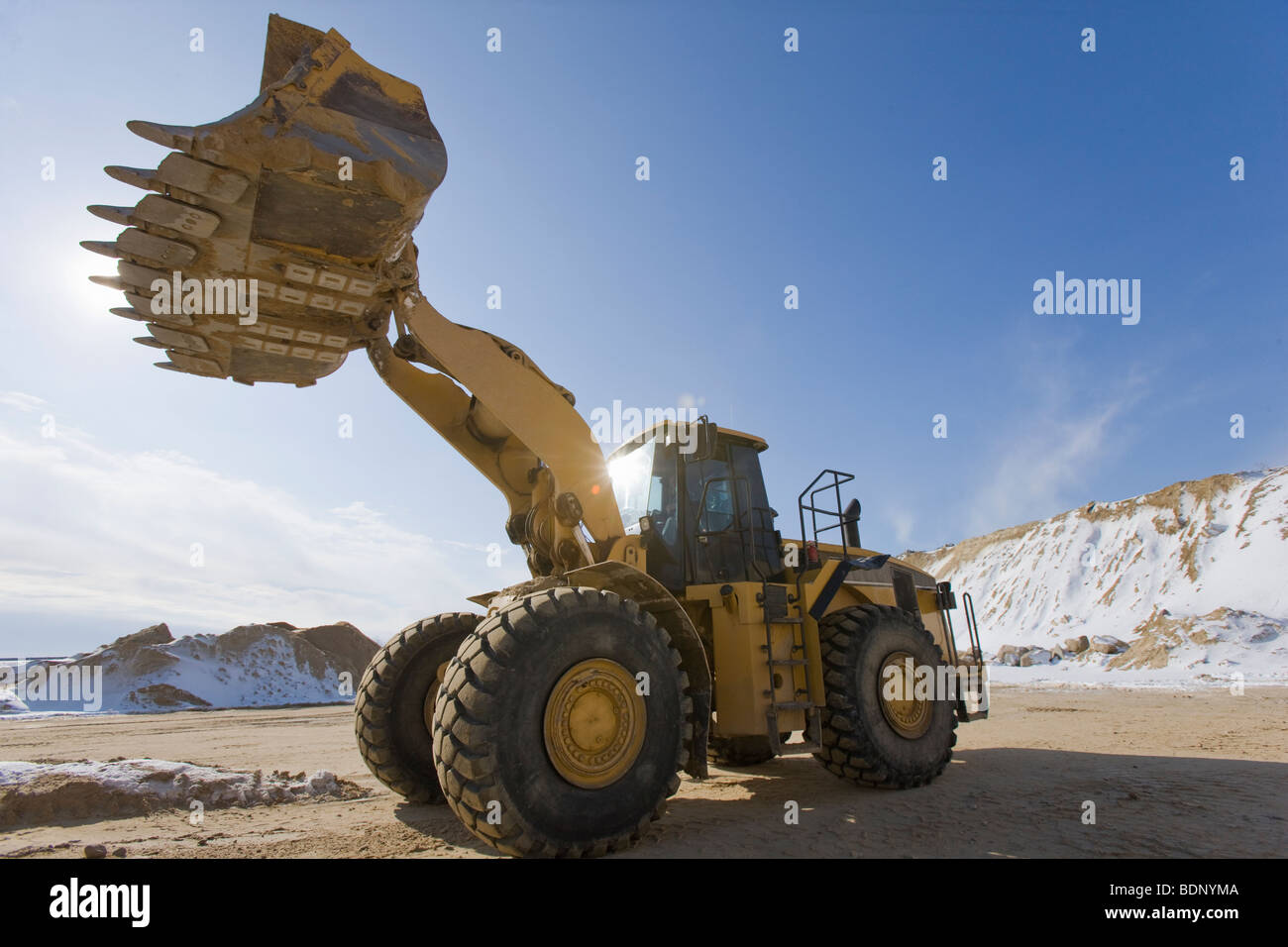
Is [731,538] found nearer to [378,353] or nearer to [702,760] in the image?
[702,760]

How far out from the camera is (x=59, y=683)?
18.3 m

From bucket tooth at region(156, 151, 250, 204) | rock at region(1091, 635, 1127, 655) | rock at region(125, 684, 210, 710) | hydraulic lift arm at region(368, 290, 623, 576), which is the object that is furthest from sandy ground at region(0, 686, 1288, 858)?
rock at region(1091, 635, 1127, 655)

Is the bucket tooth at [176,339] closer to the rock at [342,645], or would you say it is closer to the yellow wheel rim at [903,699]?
the yellow wheel rim at [903,699]

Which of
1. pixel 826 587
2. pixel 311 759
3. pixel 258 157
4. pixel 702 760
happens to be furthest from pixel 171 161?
pixel 311 759

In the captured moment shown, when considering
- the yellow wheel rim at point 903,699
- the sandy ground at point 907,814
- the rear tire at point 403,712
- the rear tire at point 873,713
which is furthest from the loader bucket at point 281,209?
the yellow wheel rim at point 903,699

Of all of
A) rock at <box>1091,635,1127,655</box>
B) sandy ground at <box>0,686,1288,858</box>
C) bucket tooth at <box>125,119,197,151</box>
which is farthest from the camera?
rock at <box>1091,635,1127,655</box>

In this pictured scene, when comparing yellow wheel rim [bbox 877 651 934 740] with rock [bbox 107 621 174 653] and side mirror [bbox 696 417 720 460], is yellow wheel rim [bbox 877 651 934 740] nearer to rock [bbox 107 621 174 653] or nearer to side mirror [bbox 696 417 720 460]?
side mirror [bbox 696 417 720 460]

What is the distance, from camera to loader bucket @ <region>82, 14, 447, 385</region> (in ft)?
10.6

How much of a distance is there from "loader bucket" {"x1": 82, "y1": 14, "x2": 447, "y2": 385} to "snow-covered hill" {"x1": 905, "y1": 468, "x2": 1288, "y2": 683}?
24415 millimetres

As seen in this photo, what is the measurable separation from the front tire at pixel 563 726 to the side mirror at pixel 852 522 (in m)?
2.94

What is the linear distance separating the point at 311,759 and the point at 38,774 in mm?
3144

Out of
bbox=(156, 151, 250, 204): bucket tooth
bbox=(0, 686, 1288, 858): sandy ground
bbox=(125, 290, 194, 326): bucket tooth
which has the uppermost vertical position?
bbox=(156, 151, 250, 204): bucket tooth

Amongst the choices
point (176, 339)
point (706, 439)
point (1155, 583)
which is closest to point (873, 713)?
point (706, 439)

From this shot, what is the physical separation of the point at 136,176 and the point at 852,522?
19.0 feet
